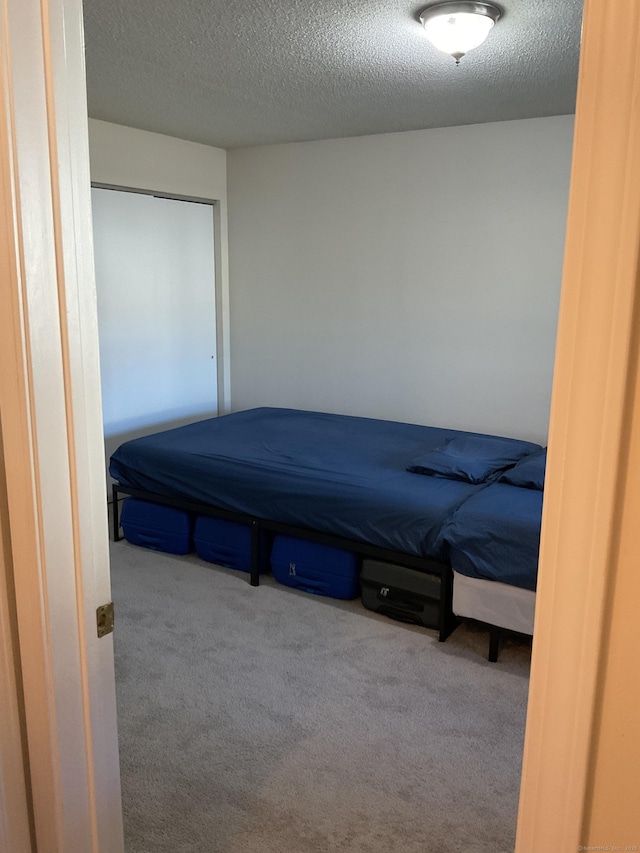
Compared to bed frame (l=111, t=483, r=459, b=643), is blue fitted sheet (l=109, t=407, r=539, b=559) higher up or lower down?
higher up

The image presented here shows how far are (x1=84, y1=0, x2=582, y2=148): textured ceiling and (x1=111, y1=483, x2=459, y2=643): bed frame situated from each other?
82.7 inches

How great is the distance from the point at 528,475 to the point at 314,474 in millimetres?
1022

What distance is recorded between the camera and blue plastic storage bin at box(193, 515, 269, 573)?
12.3ft

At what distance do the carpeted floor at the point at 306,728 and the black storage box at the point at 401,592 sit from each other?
7 cm

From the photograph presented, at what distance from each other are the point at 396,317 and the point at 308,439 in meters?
1.09

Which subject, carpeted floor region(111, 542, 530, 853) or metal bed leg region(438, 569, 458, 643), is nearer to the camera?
carpeted floor region(111, 542, 530, 853)

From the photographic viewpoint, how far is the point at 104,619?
129 cm

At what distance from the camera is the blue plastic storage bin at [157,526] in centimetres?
399

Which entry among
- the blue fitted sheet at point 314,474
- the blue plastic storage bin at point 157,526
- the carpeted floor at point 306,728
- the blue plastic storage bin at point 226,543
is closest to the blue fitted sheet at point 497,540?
the blue fitted sheet at point 314,474

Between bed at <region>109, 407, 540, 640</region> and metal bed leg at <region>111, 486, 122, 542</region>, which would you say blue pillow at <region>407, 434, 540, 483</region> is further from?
metal bed leg at <region>111, 486, 122, 542</region>

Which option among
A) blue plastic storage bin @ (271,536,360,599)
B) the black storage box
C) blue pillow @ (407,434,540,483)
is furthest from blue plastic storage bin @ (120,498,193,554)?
blue pillow @ (407,434,540,483)

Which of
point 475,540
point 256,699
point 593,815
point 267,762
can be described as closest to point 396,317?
point 475,540

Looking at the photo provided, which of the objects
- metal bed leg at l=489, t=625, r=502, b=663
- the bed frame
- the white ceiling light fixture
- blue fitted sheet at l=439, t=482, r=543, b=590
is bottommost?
metal bed leg at l=489, t=625, r=502, b=663

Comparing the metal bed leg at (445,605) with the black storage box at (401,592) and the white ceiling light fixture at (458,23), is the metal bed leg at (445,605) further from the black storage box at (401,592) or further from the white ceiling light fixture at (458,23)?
the white ceiling light fixture at (458,23)
